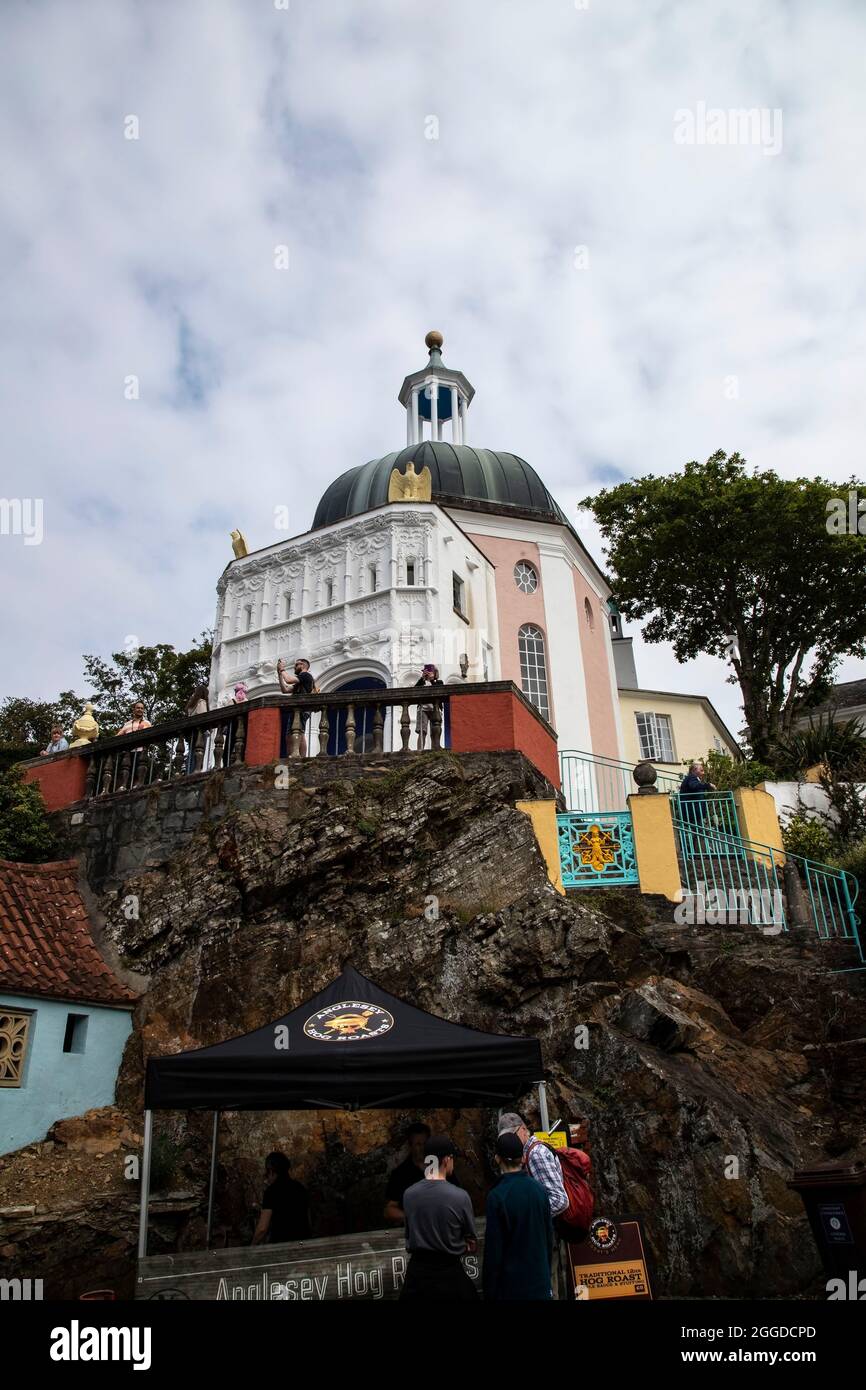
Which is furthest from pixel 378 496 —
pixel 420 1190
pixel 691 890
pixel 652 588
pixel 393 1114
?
pixel 420 1190

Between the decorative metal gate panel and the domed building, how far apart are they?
212 inches

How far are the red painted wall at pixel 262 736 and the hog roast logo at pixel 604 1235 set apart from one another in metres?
7.47

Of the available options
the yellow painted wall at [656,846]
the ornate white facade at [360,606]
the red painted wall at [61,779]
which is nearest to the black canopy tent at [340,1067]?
the yellow painted wall at [656,846]

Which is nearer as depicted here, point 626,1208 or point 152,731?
point 626,1208

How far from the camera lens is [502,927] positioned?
1052 centimetres

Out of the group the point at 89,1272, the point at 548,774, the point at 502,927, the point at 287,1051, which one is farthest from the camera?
the point at 548,774

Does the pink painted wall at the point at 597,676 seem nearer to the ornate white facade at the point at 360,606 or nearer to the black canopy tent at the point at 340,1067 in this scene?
the ornate white facade at the point at 360,606

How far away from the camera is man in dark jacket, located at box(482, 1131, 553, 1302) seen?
17.3 ft

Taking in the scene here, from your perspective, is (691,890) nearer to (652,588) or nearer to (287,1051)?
(287,1051)

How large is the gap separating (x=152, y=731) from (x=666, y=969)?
760 cm

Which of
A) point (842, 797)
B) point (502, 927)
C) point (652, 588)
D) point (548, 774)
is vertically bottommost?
point (502, 927)

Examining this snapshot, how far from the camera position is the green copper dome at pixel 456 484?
2741cm

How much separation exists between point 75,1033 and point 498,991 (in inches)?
178

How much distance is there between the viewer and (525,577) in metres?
27.4
